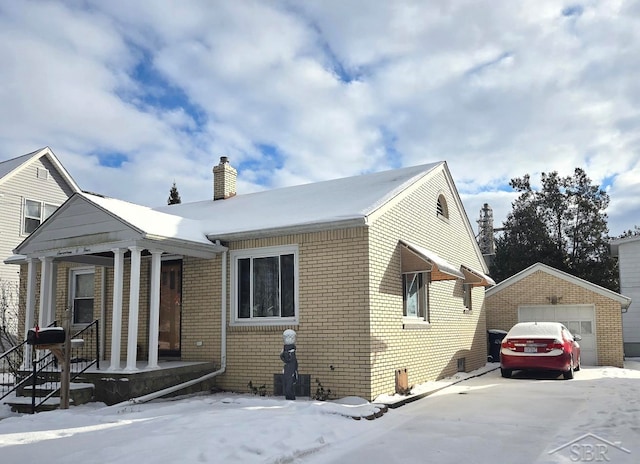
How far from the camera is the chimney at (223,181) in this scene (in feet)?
55.5

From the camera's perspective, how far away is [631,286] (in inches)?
894

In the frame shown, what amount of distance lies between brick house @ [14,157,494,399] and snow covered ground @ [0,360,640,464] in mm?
966

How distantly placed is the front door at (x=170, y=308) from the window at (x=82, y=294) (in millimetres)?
2562

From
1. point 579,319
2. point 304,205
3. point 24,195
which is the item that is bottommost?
point 579,319

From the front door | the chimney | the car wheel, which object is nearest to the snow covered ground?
the front door

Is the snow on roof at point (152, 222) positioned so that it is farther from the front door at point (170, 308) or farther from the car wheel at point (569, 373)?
the car wheel at point (569, 373)

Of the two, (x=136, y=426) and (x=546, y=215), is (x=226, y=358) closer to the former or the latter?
(x=136, y=426)

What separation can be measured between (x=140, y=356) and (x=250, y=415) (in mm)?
5496

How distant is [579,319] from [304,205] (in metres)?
11.8

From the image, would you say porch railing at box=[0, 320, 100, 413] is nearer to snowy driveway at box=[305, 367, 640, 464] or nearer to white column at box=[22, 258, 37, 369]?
white column at box=[22, 258, 37, 369]

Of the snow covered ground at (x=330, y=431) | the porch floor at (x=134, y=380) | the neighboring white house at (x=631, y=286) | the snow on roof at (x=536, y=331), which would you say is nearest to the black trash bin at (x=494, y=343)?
the snow on roof at (x=536, y=331)

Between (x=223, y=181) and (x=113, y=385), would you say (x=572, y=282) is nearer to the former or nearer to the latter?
(x=223, y=181)

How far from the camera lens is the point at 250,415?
329 inches

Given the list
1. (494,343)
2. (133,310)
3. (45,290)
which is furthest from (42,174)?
(494,343)
